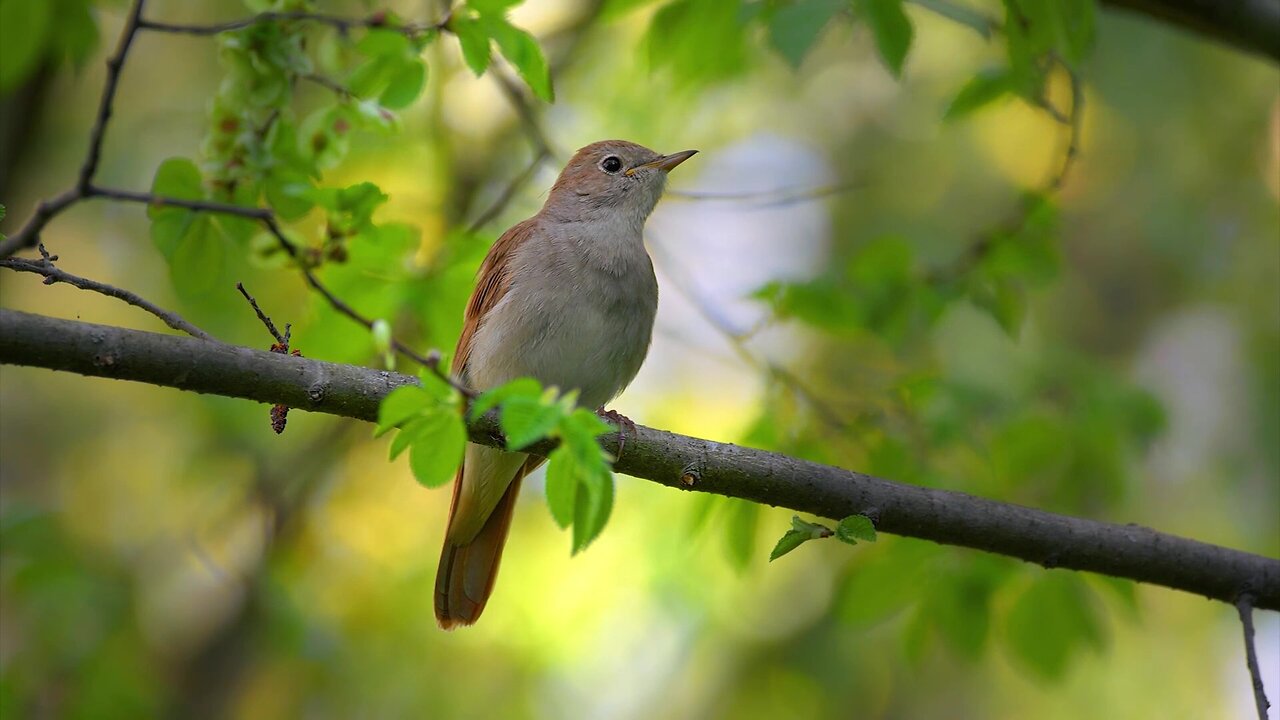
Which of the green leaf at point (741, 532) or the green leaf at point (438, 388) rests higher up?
the green leaf at point (438, 388)

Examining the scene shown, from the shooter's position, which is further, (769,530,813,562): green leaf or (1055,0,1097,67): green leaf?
(1055,0,1097,67): green leaf

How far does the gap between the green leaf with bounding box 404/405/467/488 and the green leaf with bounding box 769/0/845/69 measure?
1.81m

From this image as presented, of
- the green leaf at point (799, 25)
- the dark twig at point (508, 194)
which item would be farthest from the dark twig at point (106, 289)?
the dark twig at point (508, 194)

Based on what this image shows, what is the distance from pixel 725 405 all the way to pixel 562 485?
7.71 metres

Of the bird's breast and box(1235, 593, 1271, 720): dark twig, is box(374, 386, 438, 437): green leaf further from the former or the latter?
box(1235, 593, 1271, 720): dark twig

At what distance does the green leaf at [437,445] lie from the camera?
2732 millimetres

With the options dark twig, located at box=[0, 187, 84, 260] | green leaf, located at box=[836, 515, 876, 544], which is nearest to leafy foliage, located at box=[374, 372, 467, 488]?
dark twig, located at box=[0, 187, 84, 260]

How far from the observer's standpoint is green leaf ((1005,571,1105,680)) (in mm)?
4914

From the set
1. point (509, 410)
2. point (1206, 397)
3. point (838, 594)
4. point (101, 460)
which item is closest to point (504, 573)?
point (101, 460)

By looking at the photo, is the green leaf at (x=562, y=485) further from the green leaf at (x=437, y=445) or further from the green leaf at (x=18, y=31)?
the green leaf at (x=18, y=31)

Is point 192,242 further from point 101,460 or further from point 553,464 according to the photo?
point 101,460

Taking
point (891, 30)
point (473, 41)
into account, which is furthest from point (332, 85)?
point (891, 30)

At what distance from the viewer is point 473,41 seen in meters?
3.85

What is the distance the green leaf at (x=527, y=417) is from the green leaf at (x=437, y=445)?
0.60 feet
